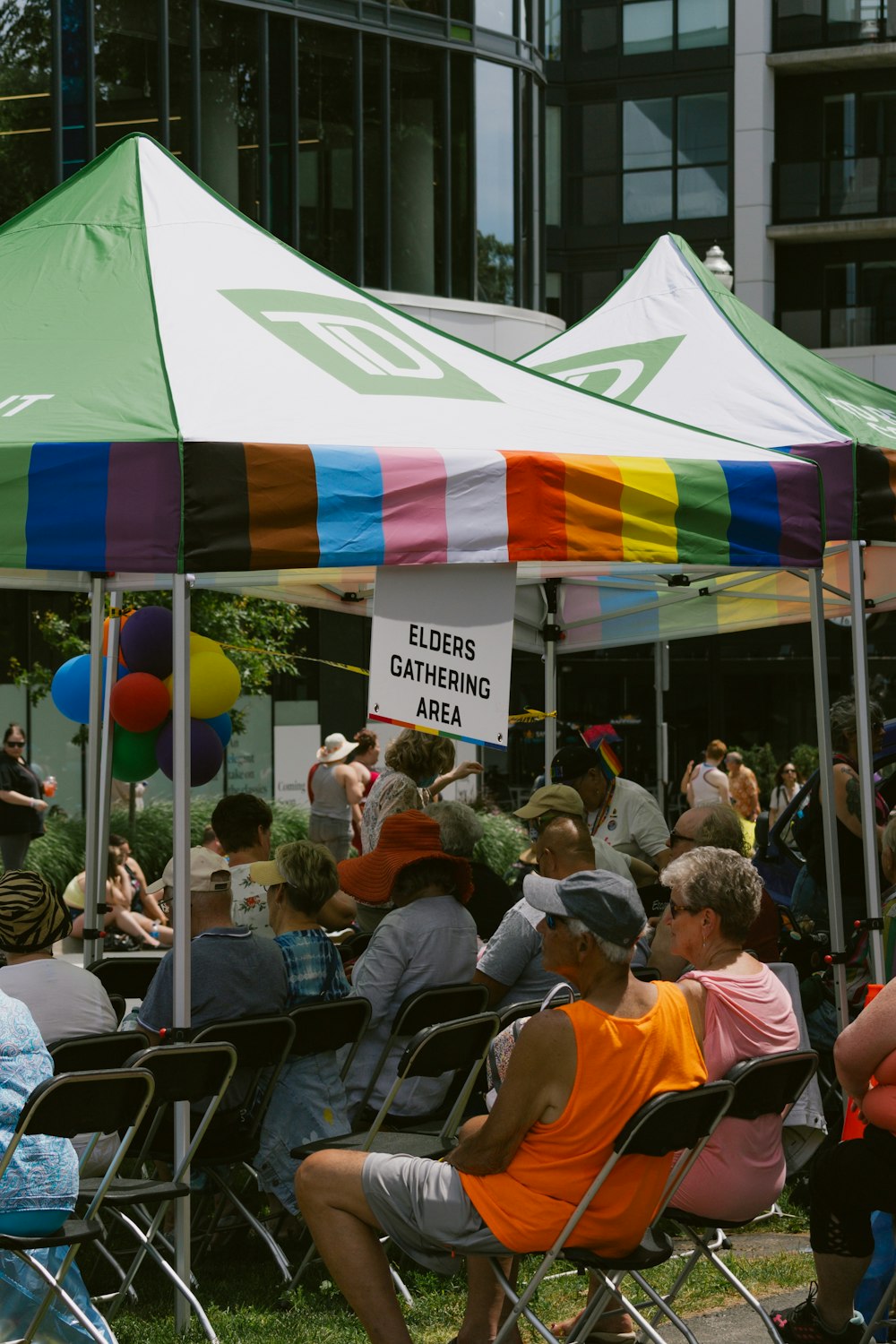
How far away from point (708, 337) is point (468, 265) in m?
14.4

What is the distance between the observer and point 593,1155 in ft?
13.5

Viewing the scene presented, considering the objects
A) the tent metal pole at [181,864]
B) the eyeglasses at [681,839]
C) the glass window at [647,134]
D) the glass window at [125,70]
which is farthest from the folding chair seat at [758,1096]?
the glass window at [647,134]

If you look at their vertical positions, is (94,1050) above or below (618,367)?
below

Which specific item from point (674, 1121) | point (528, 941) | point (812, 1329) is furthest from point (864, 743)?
point (674, 1121)

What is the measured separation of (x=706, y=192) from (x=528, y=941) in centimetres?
3029

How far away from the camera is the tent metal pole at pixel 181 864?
4961 millimetres

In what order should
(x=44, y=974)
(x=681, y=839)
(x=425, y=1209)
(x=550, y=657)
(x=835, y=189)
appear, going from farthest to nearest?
(x=835, y=189) < (x=550, y=657) < (x=681, y=839) < (x=44, y=974) < (x=425, y=1209)

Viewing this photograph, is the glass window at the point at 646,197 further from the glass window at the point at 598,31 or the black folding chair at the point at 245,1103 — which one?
the black folding chair at the point at 245,1103

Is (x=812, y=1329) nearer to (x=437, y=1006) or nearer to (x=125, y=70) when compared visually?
(x=437, y=1006)

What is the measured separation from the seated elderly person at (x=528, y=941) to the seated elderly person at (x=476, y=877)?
739 millimetres

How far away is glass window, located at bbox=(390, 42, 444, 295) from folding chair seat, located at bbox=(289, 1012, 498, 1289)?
17419 millimetres

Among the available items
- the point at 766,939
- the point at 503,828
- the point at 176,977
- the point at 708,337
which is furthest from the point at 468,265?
the point at 176,977

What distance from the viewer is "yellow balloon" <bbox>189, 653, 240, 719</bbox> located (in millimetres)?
7105

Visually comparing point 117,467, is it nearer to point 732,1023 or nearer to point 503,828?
point 732,1023
